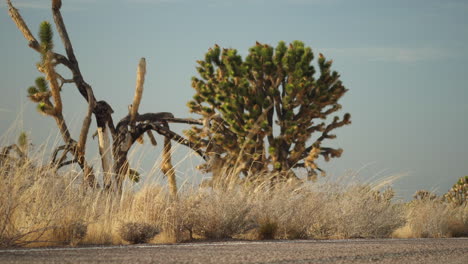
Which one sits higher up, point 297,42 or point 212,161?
point 297,42

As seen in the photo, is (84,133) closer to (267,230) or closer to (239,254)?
(267,230)

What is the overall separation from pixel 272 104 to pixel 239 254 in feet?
52.6

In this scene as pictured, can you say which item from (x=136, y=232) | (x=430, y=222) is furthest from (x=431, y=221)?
(x=136, y=232)

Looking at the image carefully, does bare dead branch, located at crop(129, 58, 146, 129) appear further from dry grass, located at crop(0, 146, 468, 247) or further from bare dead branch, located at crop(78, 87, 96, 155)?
dry grass, located at crop(0, 146, 468, 247)

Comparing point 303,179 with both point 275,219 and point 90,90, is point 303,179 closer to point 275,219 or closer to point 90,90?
point 275,219

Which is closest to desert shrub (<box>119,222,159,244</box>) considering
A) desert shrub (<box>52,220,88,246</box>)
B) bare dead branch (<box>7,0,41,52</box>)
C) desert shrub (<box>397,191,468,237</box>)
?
desert shrub (<box>52,220,88,246</box>)

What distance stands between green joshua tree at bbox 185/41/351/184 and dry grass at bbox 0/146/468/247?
1044cm

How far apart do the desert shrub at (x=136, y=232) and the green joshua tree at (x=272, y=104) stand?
43.8ft

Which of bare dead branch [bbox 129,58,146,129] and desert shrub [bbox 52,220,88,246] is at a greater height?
bare dead branch [bbox 129,58,146,129]

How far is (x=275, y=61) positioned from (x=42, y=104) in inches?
340

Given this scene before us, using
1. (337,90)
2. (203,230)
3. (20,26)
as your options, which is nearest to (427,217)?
(203,230)

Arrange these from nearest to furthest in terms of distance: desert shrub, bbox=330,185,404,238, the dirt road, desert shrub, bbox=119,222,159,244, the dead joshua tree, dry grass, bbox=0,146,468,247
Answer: the dirt road, dry grass, bbox=0,146,468,247, desert shrub, bbox=119,222,159,244, desert shrub, bbox=330,185,404,238, the dead joshua tree

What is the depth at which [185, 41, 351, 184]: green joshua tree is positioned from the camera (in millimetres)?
21562

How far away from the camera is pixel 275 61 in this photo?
22125mm
